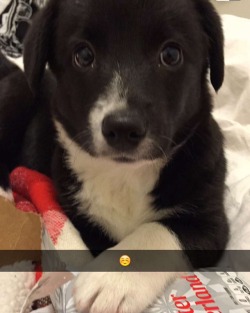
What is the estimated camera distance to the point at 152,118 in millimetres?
1214

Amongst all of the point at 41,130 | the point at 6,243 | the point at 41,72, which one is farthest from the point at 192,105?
the point at 41,130

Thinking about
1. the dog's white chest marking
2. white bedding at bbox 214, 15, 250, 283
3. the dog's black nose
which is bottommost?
white bedding at bbox 214, 15, 250, 283

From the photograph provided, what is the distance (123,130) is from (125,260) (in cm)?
36

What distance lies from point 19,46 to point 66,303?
204cm

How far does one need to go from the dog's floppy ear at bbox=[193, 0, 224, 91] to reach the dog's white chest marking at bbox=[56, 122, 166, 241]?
356 mm

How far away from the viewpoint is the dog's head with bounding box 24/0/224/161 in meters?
1.21

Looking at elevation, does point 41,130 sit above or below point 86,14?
below

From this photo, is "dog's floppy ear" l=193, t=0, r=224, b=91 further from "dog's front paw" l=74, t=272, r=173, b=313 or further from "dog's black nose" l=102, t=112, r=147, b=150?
"dog's front paw" l=74, t=272, r=173, b=313

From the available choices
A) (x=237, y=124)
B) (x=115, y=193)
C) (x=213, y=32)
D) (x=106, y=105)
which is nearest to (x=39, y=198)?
(x=115, y=193)

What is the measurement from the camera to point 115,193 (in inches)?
61.2

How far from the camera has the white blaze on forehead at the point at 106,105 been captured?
1177 mm

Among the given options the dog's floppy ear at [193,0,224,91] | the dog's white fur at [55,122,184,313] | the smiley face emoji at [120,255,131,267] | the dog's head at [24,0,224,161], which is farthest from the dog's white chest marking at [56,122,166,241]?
the dog's floppy ear at [193,0,224,91]

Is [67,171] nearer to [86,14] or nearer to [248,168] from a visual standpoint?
[86,14]

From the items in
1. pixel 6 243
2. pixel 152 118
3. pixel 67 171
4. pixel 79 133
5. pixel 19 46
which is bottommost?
pixel 19 46
